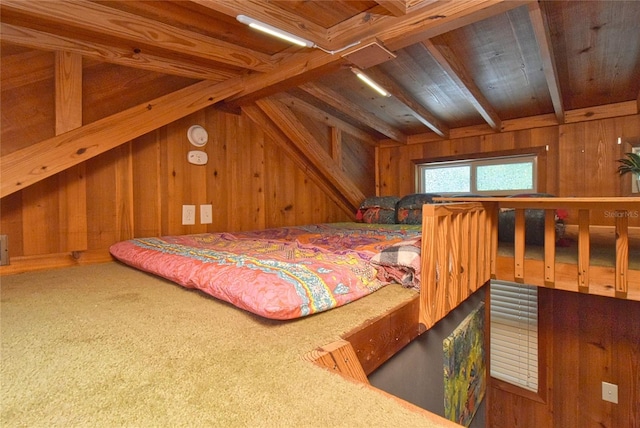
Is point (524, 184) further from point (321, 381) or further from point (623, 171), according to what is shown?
point (321, 381)

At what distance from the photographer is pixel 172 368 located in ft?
2.25

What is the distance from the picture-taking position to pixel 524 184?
9.98ft

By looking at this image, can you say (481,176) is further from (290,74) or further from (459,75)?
(290,74)

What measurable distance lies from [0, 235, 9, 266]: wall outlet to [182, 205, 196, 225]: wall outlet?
0.90 meters

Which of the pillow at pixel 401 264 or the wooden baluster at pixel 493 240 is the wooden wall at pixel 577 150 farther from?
the pillow at pixel 401 264

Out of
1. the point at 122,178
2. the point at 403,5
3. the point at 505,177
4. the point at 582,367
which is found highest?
the point at 403,5

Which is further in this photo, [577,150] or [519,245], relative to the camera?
[577,150]

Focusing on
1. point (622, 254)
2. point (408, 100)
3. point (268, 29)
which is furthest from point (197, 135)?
point (622, 254)

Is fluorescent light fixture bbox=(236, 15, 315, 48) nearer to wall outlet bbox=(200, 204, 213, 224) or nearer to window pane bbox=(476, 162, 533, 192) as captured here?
wall outlet bbox=(200, 204, 213, 224)

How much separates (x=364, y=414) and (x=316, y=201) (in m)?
2.81

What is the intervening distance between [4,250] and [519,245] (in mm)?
2756

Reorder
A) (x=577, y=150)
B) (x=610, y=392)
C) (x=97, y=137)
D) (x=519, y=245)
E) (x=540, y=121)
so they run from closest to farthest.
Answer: (x=97, y=137) < (x=519, y=245) < (x=610, y=392) < (x=577, y=150) < (x=540, y=121)

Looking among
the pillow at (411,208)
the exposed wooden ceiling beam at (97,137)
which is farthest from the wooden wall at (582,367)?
the exposed wooden ceiling beam at (97,137)

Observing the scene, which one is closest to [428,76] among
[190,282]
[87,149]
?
[190,282]
